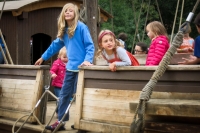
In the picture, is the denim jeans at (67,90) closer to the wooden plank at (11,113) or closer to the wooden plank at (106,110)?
the wooden plank at (106,110)

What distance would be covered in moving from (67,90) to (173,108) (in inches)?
89.9

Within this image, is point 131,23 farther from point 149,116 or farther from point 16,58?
point 149,116

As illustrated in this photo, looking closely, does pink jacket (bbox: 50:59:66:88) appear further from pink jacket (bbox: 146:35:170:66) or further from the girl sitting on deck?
pink jacket (bbox: 146:35:170:66)

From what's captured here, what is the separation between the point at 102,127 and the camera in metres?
5.27

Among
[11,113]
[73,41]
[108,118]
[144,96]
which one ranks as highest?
[73,41]

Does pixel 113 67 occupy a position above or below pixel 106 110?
above

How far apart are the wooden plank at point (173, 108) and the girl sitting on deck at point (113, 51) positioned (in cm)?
100

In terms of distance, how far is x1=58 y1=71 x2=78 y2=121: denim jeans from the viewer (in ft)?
19.7

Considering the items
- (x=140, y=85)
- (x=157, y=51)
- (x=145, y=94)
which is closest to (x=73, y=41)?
(x=157, y=51)

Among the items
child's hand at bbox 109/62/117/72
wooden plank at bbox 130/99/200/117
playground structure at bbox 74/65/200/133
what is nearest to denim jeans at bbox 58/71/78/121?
playground structure at bbox 74/65/200/133

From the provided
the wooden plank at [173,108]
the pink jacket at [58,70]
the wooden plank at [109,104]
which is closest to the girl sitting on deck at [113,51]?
the wooden plank at [109,104]

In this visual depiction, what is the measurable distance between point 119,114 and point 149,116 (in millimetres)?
719

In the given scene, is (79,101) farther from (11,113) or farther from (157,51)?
(11,113)

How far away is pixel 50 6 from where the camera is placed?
11.1 m
